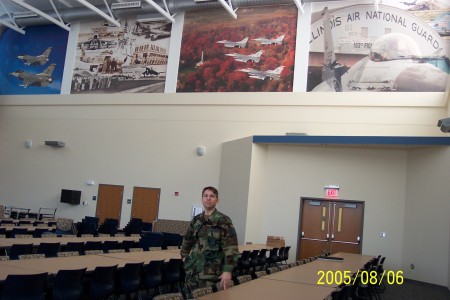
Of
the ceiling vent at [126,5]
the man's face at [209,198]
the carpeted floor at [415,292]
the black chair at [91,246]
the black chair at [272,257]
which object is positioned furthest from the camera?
the ceiling vent at [126,5]

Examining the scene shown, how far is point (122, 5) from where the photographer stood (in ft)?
60.4

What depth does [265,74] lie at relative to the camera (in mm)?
16516

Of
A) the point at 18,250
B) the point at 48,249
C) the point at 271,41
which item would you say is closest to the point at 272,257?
the point at 48,249

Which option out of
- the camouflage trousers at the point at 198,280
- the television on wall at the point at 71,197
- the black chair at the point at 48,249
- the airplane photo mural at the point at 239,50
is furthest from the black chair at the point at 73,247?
the television on wall at the point at 71,197

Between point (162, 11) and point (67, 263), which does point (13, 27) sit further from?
point (67, 263)

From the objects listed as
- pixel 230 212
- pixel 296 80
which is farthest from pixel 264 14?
pixel 230 212

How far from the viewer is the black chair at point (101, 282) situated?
18.7ft

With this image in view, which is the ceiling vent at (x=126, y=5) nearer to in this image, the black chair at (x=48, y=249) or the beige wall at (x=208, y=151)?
the beige wall at (x=208, y=151)

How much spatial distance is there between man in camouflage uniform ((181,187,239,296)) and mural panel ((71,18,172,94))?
13.7m

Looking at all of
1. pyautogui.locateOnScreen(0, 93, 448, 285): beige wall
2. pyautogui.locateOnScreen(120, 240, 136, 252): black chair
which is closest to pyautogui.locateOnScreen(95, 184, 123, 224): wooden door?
pyautogui.locateOnScreen(0, 93, 448, 285): beige wall

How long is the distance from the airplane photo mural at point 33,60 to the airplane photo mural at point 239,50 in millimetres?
6007

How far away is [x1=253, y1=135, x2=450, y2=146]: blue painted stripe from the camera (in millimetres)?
12250

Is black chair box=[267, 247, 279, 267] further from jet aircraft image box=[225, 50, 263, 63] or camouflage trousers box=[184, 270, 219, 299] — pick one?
jet aircraft image box=[225, 50, 263, 63]

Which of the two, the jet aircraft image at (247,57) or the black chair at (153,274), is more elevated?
the jet aircraft image at (247,57)
